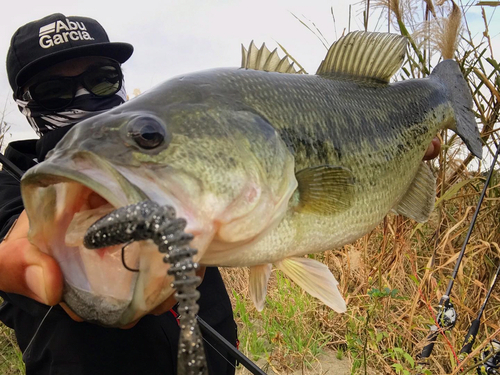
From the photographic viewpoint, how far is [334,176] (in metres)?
1.44

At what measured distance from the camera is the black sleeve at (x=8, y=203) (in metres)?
1.72

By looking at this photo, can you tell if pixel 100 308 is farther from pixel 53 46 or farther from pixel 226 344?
pixel 53 46

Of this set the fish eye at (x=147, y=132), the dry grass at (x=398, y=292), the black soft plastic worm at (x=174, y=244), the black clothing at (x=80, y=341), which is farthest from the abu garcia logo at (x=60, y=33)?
the dry grass at (x=398, y=292)

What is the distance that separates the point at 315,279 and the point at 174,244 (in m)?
0.84

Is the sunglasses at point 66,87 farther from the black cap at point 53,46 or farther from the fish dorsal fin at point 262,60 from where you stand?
the fish dorsal fin at point 262,60

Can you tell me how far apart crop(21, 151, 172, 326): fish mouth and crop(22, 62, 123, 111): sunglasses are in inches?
50.7

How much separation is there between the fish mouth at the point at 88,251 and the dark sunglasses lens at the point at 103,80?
132cm

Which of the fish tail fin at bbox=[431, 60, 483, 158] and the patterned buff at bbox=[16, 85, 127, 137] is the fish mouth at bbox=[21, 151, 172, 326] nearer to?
the patterned buff at bbox=[16, 85, 127, 137]

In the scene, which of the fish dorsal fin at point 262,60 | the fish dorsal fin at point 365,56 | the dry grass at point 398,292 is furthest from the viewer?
the dry grass at point 398,292

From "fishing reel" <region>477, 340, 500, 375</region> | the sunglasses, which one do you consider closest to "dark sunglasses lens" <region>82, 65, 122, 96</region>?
the sunglasses

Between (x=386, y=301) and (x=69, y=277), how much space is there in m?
2.84

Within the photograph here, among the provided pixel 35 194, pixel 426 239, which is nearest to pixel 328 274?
pixel 35 194

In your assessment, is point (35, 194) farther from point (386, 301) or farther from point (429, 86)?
point (386, 301)

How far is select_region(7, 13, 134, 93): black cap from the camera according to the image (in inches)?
84.5
